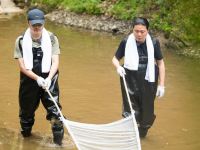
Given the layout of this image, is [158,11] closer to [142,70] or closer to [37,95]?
[142,70]

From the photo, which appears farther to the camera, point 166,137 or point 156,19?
point 156,19

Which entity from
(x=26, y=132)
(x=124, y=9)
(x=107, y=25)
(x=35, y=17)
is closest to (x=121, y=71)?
(x=35, y=17)

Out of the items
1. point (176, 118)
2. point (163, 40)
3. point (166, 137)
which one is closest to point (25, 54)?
point (166, 137)

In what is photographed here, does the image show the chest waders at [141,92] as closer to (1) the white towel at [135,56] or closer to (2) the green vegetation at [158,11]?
(1) the white towel at [135,56]

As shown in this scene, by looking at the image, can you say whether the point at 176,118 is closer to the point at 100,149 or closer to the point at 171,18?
the point at 100,149

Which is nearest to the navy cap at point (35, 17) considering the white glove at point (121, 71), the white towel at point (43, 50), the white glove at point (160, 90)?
the white towel at point (43, 50)

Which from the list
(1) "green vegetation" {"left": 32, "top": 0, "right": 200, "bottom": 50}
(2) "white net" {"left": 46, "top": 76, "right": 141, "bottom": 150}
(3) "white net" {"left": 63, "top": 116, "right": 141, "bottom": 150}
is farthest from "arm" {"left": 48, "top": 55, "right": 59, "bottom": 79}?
(1) "green vegetation" {"left": 32, "top": 0, "right": 200, "bottom": 50}

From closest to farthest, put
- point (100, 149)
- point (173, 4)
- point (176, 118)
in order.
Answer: point (100, 149)
point (176, 118)
point (173, 4)

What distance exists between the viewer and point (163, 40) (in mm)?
13562

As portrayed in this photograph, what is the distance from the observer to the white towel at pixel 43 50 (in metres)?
5.63

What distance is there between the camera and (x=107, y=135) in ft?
17.5

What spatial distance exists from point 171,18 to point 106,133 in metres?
9.40

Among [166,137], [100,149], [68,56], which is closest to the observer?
[100,149]

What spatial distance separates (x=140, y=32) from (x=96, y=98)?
2.96 meters
